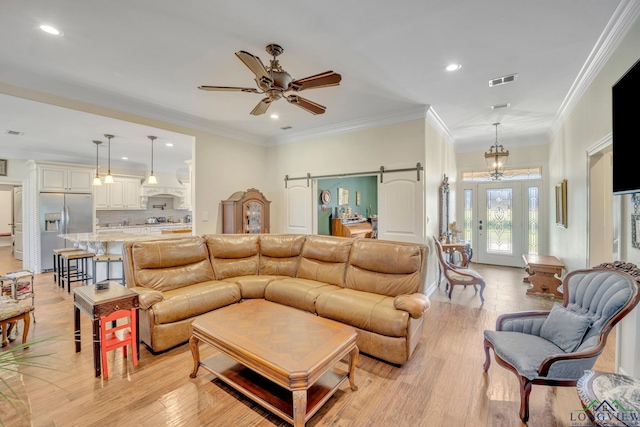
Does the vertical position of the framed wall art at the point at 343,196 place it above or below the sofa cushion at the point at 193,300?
above

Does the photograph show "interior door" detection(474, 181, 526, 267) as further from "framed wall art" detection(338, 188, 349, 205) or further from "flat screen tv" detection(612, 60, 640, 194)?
"flat screen tv" detection(612, 60, 640, 194)

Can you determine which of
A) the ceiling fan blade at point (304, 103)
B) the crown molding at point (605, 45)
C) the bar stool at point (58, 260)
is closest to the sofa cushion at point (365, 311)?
the ceiling fan blade at point (304, 103)

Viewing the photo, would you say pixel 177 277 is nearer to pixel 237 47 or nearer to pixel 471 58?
pixel 237 47

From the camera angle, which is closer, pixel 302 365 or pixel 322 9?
pixel 302 365

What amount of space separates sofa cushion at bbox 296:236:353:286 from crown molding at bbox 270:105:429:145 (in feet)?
7.01

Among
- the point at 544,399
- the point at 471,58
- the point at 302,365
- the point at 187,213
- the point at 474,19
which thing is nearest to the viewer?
the point at 302,365

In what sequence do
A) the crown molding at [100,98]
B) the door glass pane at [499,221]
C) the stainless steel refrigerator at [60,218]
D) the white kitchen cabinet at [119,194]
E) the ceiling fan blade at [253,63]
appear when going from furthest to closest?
the white kitchen cabinet at [119,194] → the door glass pane at [499,221] → the stainless steel refrigerator at [60,218] → the crown molding at [100,98] → the ceiling fan blade at [253,63]

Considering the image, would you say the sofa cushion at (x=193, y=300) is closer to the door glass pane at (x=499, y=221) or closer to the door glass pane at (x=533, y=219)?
the door glass pane at (x=499, y=221)

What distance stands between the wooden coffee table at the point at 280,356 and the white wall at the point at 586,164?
209 centimetres

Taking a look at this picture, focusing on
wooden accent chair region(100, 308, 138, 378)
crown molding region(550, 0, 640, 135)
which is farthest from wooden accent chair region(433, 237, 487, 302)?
wooden accent chair region(100, 308, 138, 378)

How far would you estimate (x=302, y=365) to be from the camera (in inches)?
69.0

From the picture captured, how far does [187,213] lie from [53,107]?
253 inches

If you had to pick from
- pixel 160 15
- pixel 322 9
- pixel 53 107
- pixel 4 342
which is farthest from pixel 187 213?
pixel 322 9

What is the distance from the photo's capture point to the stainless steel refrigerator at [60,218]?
611 cm
